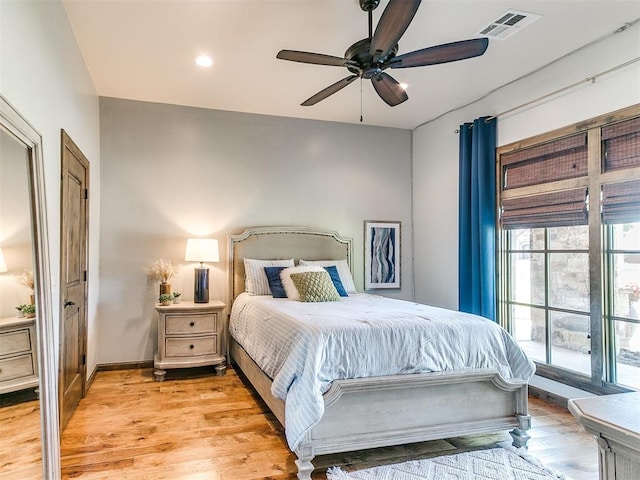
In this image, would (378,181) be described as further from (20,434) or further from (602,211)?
(20,434)

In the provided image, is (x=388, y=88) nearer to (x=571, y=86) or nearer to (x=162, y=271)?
(x=571, y=86)

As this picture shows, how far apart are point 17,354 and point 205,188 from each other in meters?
3.23

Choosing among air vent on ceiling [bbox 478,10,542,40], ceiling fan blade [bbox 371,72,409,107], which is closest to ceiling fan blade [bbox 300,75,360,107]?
ceiling fan blade [bbox 371,72,409,107]

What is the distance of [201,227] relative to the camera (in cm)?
475

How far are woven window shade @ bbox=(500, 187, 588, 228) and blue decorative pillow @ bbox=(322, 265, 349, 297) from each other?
5.73ft

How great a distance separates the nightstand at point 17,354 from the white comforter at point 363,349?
49.5 inches

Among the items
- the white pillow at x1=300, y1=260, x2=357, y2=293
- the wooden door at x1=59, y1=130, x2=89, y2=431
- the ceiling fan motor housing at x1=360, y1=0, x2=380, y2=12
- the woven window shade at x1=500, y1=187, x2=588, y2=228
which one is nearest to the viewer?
the ceiling fan motor housing at x1=360, y1=0, x2=380, y2=12

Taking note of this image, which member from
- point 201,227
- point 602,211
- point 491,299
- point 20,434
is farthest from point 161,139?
point 602,211

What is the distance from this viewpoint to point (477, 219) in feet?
14.1

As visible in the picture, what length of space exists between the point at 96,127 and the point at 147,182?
28.4 inches

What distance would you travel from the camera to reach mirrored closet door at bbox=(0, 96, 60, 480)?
1.60m

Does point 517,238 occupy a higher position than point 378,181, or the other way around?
point 378,181

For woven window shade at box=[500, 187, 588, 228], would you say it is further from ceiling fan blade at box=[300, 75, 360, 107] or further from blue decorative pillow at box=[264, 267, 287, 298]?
blue decorative pillow at box=[264, 267, 287, 298]

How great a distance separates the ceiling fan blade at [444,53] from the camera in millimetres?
2436
